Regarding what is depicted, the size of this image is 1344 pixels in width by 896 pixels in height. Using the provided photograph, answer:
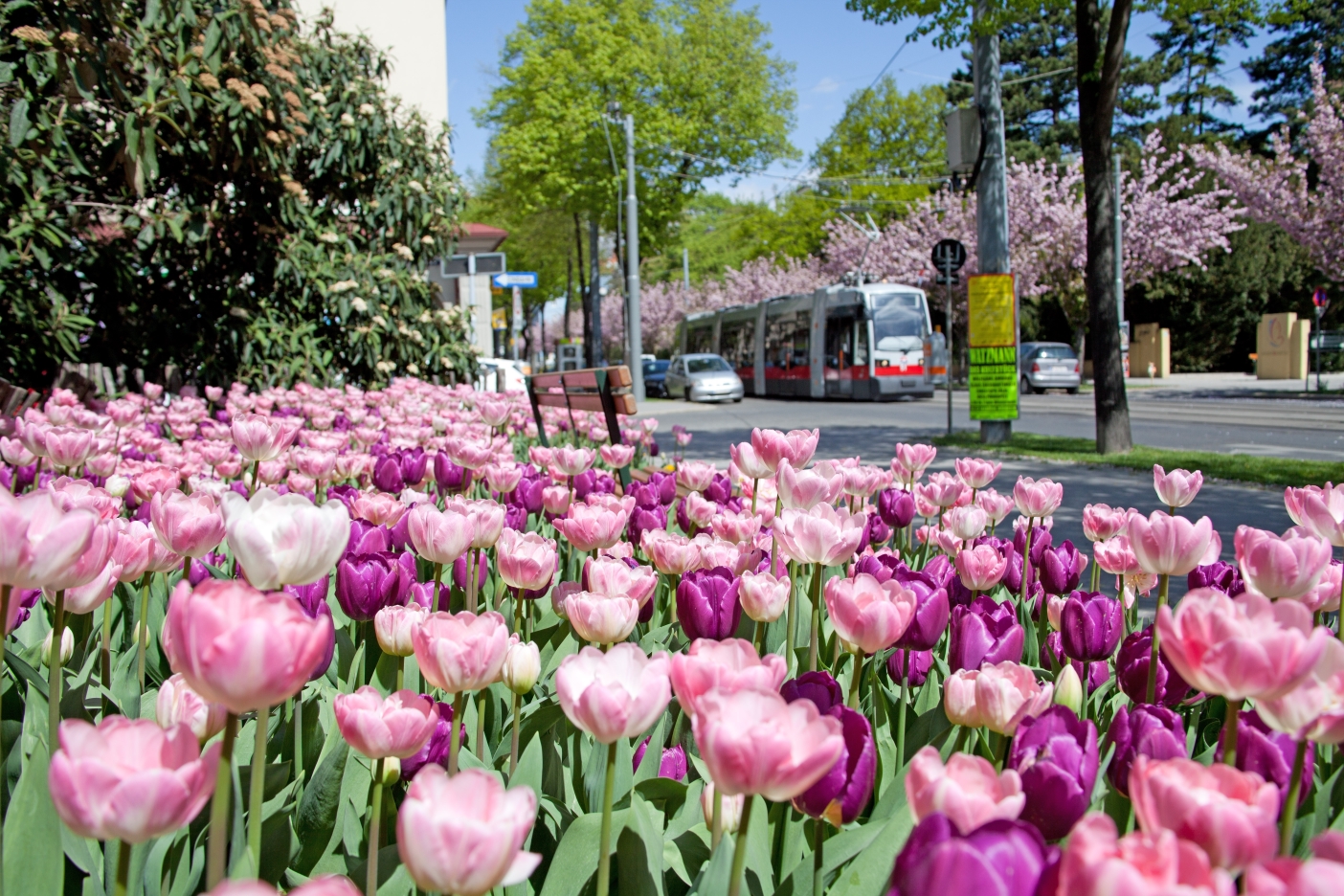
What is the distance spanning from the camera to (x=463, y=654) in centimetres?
113

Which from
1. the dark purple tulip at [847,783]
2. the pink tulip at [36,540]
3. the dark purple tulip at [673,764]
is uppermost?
the pink tulip at [36,540]

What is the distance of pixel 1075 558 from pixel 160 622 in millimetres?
1802

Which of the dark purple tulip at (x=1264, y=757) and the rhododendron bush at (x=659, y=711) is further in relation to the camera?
A: the dark purple tulip at (x=1264, y=757)

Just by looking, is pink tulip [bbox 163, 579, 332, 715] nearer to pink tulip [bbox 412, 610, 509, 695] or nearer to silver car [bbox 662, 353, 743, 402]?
pink tulip [bbox 412, 610, 509, 695]

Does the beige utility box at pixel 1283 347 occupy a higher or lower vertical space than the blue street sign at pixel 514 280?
lower

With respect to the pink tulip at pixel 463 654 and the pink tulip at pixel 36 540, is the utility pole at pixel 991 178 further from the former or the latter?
the pink tulip at pixel 36 540

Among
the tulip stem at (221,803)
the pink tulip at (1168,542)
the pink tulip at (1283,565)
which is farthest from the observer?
the pink tulip at (1168,542)

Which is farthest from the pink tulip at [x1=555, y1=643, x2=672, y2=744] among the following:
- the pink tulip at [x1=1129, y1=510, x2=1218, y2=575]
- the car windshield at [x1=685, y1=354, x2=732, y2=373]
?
the car windshield at [x1=685, y1=354, x2=732, y2=373]

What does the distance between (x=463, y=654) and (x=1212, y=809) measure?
741mm

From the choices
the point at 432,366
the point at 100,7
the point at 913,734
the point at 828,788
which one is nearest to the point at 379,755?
the point at 828,788

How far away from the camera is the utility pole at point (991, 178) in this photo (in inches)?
488

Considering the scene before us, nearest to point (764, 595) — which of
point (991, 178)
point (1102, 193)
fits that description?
point (1102, 193)

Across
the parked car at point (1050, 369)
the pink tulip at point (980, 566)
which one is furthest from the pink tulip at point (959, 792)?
the parked car at point (1050, 369)

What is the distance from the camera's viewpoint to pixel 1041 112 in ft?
172
